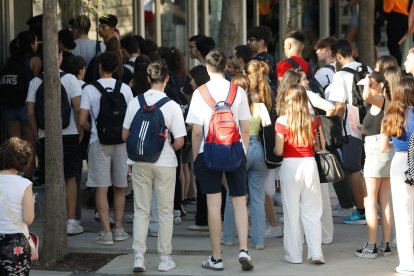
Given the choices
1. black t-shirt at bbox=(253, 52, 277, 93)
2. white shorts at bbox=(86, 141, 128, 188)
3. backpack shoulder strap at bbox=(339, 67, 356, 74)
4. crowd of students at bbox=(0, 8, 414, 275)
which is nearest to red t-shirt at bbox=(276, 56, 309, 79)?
crowd of students at bbox=(0, 8, 414, 275)

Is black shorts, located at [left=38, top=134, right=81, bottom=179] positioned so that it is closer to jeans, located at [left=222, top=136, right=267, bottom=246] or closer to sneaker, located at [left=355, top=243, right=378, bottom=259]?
jeans, located at [left=222, top=136, right=267, bottom=246]

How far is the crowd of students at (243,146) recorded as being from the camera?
8.65m

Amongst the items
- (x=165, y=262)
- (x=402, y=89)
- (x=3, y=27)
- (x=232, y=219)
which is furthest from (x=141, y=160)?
(x=3, y=27)

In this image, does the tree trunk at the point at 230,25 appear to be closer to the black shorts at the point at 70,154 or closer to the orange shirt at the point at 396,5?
the black shorts at the point at 70,154

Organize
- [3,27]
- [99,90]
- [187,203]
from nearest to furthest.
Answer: [99,90]
[187,203]
[3,27]

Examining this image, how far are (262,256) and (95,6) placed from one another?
2896mm

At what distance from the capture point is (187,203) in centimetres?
1241

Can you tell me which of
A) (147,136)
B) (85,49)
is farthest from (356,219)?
(85,49)

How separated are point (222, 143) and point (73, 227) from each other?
2619mm

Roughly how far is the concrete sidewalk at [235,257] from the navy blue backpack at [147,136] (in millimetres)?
1045

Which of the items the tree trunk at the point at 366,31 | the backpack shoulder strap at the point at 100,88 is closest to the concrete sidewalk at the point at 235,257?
the backpack shoulder strap at the point at 100,88

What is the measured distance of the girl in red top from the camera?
8906 mm

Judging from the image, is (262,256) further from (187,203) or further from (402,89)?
(187,203)

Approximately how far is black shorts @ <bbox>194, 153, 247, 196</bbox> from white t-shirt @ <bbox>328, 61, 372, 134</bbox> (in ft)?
6.98
